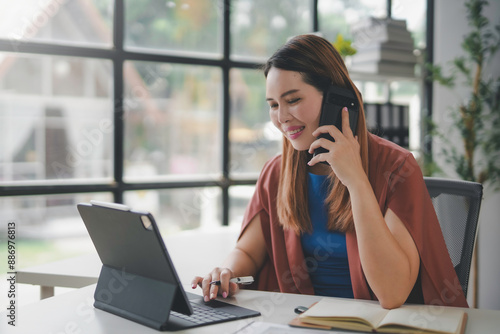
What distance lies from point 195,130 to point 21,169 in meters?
1.02

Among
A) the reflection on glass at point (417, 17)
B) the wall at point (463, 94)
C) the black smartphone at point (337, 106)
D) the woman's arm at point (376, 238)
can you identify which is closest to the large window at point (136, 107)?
the reflection on glass at point (417, 17)

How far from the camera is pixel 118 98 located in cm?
280

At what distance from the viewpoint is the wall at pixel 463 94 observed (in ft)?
Result: 11.0

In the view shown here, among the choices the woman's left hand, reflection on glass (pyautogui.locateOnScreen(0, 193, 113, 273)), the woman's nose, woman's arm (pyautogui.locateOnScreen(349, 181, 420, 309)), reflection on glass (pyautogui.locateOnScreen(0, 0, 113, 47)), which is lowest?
reflection on glass (pyautogui.locateOnScreen(0, 193, 113, 273))

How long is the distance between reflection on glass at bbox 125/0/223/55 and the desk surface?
1.98 m

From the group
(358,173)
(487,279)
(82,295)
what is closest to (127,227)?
(82,295)

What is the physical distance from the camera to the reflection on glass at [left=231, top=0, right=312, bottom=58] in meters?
3.21

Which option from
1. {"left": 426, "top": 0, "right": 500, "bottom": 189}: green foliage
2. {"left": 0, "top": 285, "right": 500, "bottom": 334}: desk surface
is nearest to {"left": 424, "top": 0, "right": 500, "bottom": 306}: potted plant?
{"left": 426, "top": 0, "right": 500, "bottom": 189}: green foliage

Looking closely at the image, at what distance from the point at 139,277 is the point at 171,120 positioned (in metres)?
2.03

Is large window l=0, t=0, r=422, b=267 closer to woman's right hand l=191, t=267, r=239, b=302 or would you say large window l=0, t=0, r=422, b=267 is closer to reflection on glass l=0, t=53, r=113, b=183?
reflection on glass l=0, t=53, r=113, b=183

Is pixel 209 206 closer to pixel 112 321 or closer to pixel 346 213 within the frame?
pixel 346 213

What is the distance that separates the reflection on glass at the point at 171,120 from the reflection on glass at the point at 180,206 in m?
0.11

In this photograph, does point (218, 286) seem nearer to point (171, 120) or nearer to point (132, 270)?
point (132, 270)

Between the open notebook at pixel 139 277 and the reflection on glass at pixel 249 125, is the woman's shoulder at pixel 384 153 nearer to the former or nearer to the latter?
the open notebook at pixel 139 277
